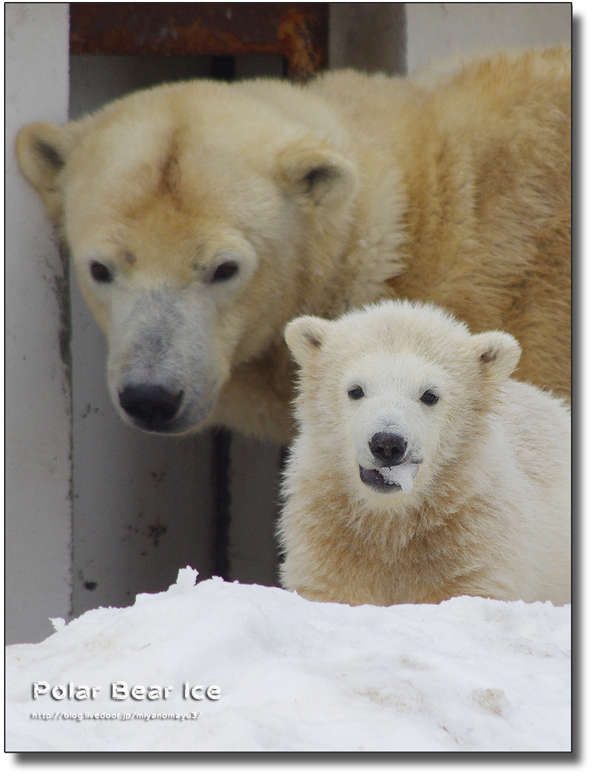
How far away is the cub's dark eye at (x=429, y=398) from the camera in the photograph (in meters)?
2.11

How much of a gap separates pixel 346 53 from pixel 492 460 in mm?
3148

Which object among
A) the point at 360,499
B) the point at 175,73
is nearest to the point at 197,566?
the point at 175,73

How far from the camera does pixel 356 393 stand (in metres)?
2.15

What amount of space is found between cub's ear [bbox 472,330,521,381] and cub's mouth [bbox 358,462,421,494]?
1.50 ft

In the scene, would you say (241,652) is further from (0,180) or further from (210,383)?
(0,180)

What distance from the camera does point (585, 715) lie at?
1467mm

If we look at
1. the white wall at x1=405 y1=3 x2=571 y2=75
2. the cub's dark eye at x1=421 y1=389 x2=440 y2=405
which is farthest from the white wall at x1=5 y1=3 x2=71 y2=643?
the cub's dark eye at x1=421 y1=389 x2=440 y2=405

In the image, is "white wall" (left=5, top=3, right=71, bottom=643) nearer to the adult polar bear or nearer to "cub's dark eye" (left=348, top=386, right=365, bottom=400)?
the adult polar bear

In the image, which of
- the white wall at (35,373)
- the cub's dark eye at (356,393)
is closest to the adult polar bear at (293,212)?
the white wall at (35,373)

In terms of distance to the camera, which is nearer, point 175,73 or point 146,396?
point 146,396

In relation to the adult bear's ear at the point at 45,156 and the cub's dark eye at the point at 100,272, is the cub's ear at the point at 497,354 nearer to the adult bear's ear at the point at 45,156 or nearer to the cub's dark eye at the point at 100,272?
the cub's dark eye at the point at 100,272

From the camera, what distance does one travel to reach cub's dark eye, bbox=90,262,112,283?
2910 mm

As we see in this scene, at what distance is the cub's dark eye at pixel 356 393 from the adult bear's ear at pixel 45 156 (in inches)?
68.0

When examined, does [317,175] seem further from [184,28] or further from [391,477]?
[184,28]
